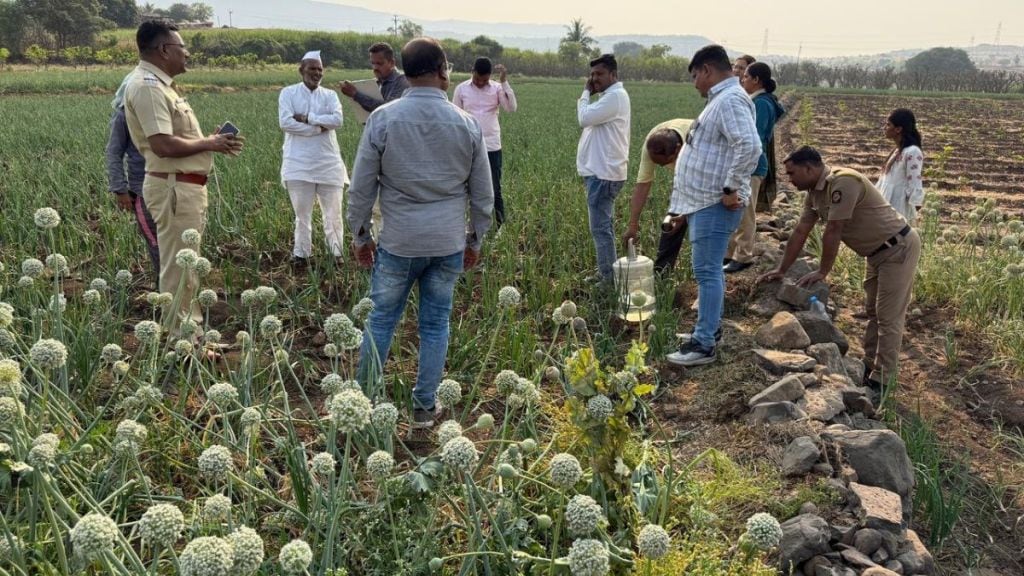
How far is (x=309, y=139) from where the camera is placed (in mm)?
4957

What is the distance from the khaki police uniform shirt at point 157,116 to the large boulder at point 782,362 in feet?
10.6

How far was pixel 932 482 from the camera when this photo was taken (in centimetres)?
276

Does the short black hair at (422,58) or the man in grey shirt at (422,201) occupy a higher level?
the short black hair at (422,58)

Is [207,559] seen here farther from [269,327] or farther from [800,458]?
[800,458]

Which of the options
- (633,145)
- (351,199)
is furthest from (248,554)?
(633,145)

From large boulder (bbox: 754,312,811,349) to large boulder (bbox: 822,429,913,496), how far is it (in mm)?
1263

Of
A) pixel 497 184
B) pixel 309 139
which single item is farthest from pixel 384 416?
pixel 497 184

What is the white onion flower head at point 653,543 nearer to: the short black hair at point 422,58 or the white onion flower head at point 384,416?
the white onion flower head at point 384,416

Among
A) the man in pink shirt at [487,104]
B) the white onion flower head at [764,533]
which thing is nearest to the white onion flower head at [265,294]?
the white onion flower head at [764,533]

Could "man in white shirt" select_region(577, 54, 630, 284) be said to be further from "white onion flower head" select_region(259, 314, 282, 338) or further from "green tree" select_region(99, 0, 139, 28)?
"green tree" select_region(99, 0, 139, 28)

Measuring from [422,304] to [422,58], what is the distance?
1.10m

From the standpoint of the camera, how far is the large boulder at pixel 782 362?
380 cm

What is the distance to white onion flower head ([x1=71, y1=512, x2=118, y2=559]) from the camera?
1.31 m

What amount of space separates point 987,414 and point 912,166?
170 cm
